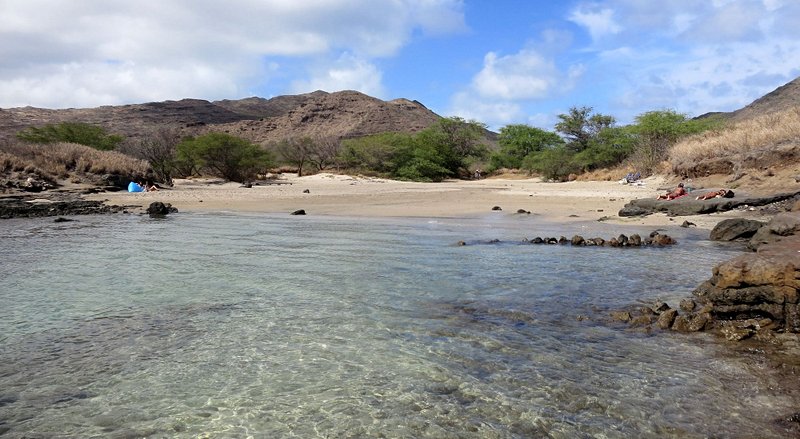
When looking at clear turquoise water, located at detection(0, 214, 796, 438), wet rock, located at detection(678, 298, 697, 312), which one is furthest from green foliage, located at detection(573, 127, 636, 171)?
wet rock, located at detection(678, 298, 697, 312)

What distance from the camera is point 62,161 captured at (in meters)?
29.8

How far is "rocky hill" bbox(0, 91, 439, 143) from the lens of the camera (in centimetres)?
9612

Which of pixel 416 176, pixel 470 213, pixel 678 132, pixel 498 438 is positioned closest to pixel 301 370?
pixel 498 438

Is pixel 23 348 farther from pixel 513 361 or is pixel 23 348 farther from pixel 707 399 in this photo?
pixel 707 399

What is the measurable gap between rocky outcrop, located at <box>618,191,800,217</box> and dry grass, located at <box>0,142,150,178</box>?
28.2m

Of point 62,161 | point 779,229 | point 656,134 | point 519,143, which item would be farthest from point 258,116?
point 779,229

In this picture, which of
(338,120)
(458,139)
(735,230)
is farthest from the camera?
(338,120)

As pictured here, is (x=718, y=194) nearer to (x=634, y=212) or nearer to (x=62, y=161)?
(x=634, y=212)

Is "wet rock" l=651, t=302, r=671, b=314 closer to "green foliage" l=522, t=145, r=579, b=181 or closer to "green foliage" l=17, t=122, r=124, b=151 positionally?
"green foliage" l=522, t=145, r=579, b=181

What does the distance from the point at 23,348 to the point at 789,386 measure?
6.84 meters

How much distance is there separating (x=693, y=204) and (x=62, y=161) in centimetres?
3164

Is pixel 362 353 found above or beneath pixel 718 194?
beneath

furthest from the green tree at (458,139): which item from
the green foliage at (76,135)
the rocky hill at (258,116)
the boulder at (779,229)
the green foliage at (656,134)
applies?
the boulder at (779,229)

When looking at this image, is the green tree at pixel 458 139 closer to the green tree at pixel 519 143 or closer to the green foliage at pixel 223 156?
the green tree at pixel 519 143
